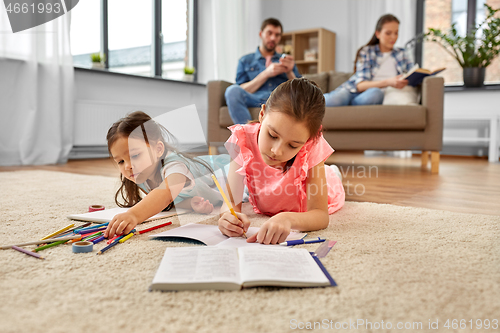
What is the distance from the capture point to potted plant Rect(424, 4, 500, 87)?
3348 millimetres

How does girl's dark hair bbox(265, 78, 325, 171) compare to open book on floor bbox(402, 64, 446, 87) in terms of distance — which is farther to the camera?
open book on floor bbox(402, 64, 446, 87)

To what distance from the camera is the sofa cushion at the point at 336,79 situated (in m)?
3.20

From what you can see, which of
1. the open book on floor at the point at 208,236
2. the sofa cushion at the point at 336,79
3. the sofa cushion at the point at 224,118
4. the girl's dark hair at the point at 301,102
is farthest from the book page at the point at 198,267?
the sofa cushion at the point at 336,79

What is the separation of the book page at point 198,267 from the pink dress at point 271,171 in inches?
15.9

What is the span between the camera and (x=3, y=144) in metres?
2.60

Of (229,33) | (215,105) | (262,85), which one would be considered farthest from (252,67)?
(229,33)

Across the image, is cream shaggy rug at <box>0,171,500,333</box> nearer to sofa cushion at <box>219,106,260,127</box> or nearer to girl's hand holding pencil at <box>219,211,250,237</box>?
girl's hand holding pencil at <box>219,211,250,237</box>

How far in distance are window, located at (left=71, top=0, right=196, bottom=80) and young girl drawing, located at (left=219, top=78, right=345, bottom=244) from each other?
267 cm

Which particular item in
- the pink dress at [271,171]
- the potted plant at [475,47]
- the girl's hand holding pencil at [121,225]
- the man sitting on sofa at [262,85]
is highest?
the potted plant at [475,47]

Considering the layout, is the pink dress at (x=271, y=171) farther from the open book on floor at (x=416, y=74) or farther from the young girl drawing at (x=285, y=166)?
the open book on floor at (x=416, y=74)

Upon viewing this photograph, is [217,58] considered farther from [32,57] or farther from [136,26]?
[32,57]

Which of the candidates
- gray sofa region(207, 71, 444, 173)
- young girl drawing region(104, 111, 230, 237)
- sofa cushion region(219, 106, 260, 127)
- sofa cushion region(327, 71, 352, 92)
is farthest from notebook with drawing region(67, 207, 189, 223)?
sofa cushion region(327, 71, 352, 92)

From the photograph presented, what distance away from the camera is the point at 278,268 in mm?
614

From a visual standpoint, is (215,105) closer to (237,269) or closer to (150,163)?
(150,163)
